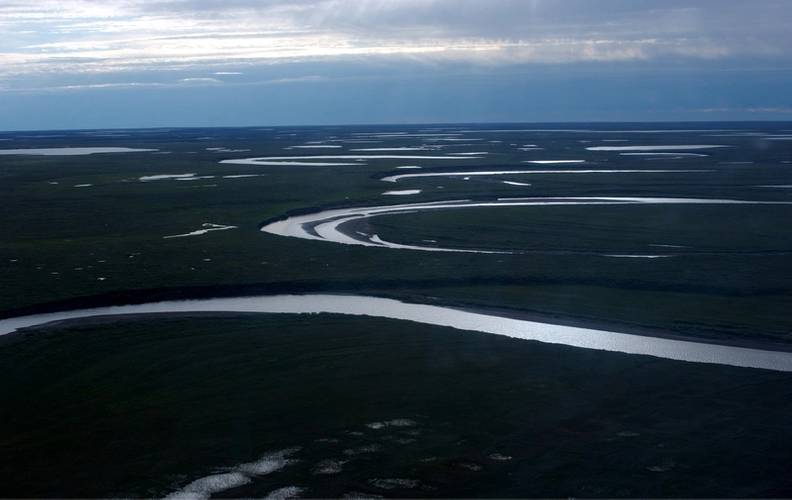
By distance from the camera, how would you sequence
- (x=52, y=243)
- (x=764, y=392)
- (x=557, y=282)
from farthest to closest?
1. (x=52, y=243)
2. (x=557, y=282)
3. (x=764, y=392)

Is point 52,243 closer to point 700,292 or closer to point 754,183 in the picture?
point 700,292

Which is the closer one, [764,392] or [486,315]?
[764,392]

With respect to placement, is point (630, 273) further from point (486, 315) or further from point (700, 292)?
point (486, 315)

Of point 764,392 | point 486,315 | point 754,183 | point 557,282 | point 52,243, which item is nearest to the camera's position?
point 764,392

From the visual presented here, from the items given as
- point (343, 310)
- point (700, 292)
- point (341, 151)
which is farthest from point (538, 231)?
point (341, 151)

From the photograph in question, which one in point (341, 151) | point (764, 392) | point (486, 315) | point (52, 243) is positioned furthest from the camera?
point (341, 151)

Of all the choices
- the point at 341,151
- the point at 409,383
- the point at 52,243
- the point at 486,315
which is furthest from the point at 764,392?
the point at 341,151
